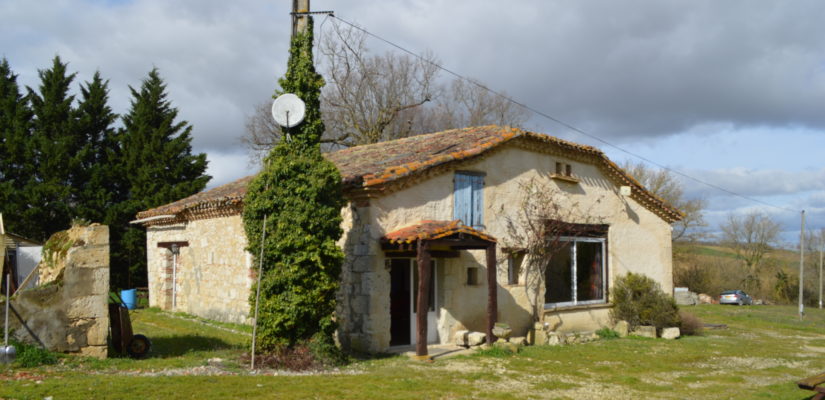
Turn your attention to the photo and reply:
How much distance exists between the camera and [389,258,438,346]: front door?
12.3 metres

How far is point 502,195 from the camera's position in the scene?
45.4 feet

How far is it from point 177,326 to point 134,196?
11.5 m

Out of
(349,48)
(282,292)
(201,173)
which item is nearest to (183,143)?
(201,173)

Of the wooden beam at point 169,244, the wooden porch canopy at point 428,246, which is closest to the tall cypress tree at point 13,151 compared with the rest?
the wooden beam at point 169,244

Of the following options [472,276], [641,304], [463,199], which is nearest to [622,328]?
[641,304]

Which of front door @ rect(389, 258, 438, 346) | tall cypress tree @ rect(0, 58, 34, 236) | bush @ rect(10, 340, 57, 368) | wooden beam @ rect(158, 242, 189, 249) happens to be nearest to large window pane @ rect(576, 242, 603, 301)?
front door @ rect(389, 258, 438, 346)

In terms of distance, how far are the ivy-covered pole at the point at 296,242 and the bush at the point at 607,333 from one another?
8.04 m

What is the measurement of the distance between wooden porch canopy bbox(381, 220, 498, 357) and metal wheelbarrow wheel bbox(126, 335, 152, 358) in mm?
4238

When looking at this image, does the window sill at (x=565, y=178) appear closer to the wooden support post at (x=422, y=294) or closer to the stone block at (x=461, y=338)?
the stone block at (x=461, y=338)

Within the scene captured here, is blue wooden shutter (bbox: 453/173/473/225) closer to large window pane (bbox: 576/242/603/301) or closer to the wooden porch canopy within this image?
the wooden porch canopy

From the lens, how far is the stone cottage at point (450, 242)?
1140cm

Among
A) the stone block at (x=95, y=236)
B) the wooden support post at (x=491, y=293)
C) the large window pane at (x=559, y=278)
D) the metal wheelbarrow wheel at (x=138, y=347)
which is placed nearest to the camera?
the stone block at (x=95, y=236)

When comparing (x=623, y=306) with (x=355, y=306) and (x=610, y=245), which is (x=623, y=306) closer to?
(x=610, y=245)

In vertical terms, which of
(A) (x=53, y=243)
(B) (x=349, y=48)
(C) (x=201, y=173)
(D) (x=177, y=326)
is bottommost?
(D) (x=177, y=326)
